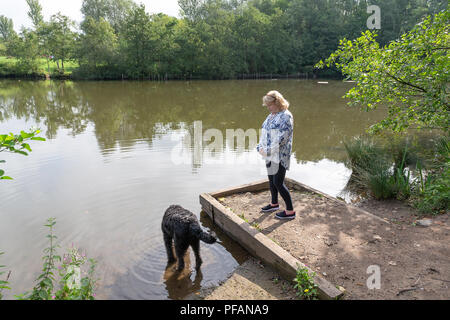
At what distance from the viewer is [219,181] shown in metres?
6.83

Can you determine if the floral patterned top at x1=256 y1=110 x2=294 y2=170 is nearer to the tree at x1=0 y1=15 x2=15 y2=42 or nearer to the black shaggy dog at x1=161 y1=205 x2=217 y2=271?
the black shaggy dog at x1=161 y1=205 x2=217 y2=271

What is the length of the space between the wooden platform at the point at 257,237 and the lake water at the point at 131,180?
0.25 metres

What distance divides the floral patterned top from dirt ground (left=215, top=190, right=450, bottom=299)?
1027 millimetres

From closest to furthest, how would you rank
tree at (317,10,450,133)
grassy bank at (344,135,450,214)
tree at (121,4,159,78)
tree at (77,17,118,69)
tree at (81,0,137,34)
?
grassy bank at (344,135,450,214) < tree at (317,10,450,133) < tree at (77,17,118,69) < tree at (121,4,159,78) < tree at (81,0,137,34)

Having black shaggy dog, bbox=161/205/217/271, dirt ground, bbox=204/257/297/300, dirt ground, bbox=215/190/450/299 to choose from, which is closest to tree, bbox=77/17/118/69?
dirt ground, bbox=215/190/450/299

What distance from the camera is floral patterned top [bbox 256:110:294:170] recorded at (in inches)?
156

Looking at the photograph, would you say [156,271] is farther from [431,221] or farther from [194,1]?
[194,1]

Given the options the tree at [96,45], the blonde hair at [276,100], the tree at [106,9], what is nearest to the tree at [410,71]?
the blonde hair at [276,100]

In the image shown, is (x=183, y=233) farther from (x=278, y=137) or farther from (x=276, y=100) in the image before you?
(x=276, y=100)

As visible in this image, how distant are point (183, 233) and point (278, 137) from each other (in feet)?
5.96

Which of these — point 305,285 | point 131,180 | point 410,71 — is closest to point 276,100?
point 305,285

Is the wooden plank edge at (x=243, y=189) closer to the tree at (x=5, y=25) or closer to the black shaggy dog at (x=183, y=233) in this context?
the black shaggy dog at (x=183, y=233)

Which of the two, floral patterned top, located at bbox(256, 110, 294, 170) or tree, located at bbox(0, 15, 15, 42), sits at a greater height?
tree, located at bbox(0, 15, 15, 42)
